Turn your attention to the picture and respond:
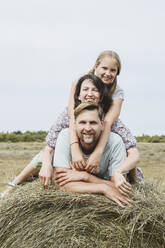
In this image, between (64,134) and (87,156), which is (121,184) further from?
(64,134)

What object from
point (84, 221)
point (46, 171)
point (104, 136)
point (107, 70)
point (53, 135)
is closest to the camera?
point (84, 221)

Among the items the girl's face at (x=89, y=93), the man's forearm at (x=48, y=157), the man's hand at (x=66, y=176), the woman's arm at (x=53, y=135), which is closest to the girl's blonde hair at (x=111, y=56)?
the girl's face at (x=89, y=93)

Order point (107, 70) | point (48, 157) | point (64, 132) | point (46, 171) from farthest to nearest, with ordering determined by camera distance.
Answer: point (107, 70)
point (48, 157)
point (64, 132)
point (46, 171)

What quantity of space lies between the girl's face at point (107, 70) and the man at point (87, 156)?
705mm

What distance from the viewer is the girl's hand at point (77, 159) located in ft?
13.7

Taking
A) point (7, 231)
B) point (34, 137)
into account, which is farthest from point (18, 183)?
point (34, 137)

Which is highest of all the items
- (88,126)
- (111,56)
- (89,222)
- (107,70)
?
(111,56)

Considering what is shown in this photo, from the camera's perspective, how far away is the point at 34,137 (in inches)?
952

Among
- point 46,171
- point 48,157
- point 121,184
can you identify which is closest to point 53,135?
point 48,157

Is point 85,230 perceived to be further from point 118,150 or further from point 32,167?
point 32,167

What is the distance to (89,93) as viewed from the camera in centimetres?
452

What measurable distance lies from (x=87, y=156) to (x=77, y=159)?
0.21 metres

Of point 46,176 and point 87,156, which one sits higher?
point 87,156

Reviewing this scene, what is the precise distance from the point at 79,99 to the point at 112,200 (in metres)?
1.28
